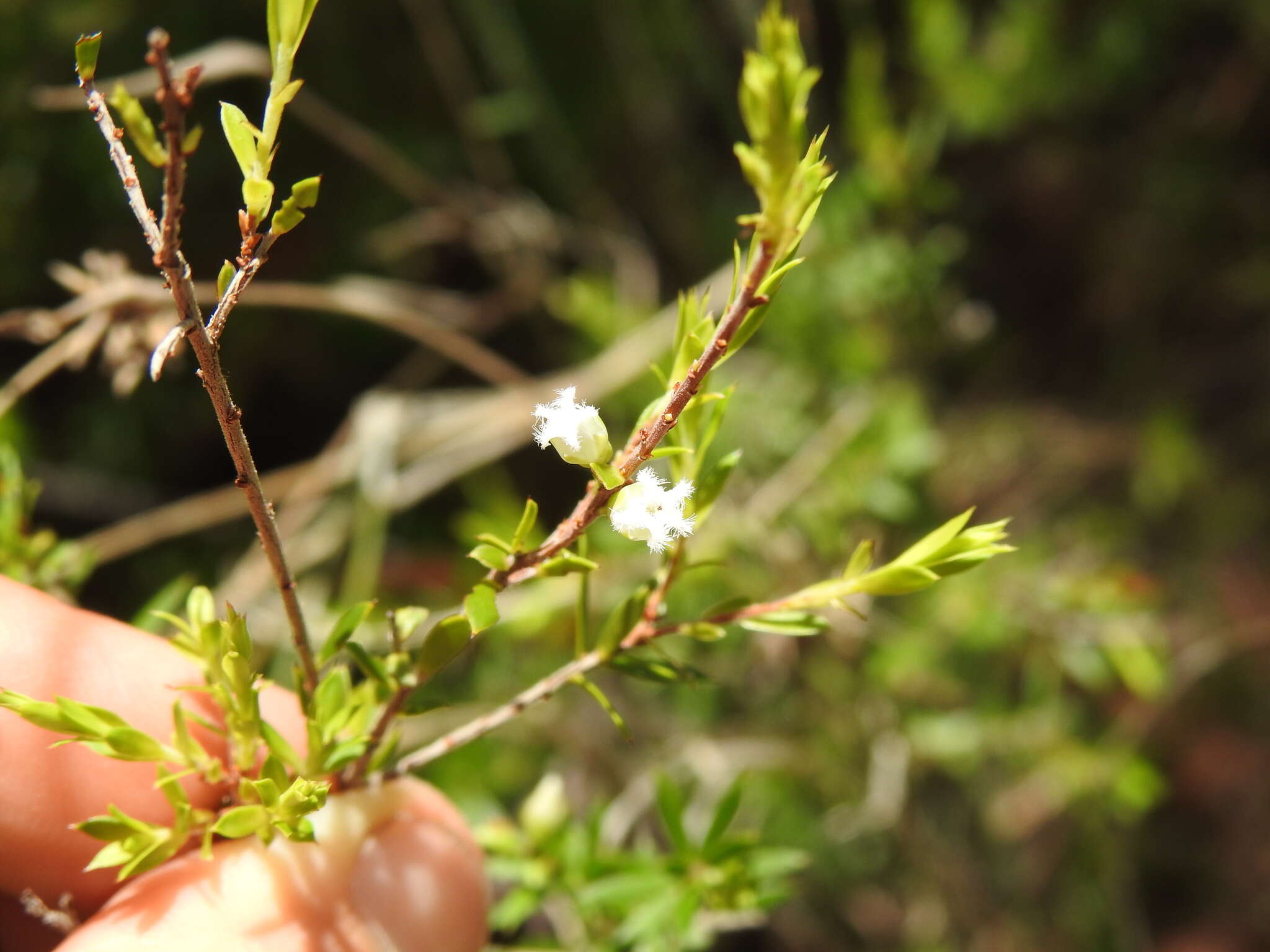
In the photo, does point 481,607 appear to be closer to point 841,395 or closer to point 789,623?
point 789,623

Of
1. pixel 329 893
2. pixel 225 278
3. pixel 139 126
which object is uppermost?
pixel 139 126

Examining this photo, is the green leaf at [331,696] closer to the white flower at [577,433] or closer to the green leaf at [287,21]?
the white flower at [577,433]

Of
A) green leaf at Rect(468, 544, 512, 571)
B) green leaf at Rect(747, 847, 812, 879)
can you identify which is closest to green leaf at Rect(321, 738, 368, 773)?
green leaf at Rect(468, 544, 512, 571)

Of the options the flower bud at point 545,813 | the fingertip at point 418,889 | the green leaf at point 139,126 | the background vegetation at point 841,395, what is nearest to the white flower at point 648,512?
the green leaf at point 139,126

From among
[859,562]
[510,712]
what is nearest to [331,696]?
[510,712]

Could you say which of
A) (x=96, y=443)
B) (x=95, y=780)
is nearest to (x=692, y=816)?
(x=95, y=780)

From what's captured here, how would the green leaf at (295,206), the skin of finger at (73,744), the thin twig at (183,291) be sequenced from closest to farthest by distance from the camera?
the thin twig at (183,291) → the green leaf at (295,206) → the skin of finger at (73,744)
